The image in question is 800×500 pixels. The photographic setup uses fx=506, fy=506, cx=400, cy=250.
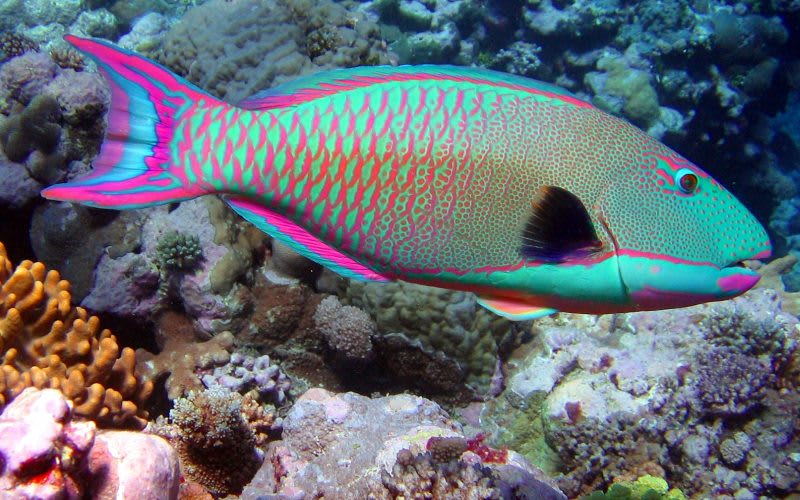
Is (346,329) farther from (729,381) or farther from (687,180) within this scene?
Result: (729,381)

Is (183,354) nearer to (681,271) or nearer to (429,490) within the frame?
(429,490)

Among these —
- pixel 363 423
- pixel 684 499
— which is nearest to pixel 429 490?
pixel 363 423

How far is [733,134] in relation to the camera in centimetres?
1146

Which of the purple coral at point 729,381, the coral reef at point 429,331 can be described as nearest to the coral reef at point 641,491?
the purple coral at point 729,381

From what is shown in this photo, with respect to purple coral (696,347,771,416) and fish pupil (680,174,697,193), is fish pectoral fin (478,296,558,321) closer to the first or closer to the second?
fish pupil (680,174,697,193)

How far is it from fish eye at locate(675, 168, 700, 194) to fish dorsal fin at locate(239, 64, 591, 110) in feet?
1.43

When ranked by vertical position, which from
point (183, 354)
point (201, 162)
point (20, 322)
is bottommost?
point (183, 354)

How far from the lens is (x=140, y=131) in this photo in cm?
192

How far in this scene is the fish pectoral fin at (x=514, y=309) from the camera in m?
1.91

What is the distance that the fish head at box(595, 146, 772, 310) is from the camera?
5.74ft

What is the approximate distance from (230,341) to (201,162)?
131 inches

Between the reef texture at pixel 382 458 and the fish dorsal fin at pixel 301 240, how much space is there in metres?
1.74

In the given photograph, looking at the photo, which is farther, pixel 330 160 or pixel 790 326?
pixel 790 326

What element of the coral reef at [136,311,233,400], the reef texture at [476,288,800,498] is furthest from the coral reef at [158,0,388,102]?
the reef texture at [476,288,800,498]
